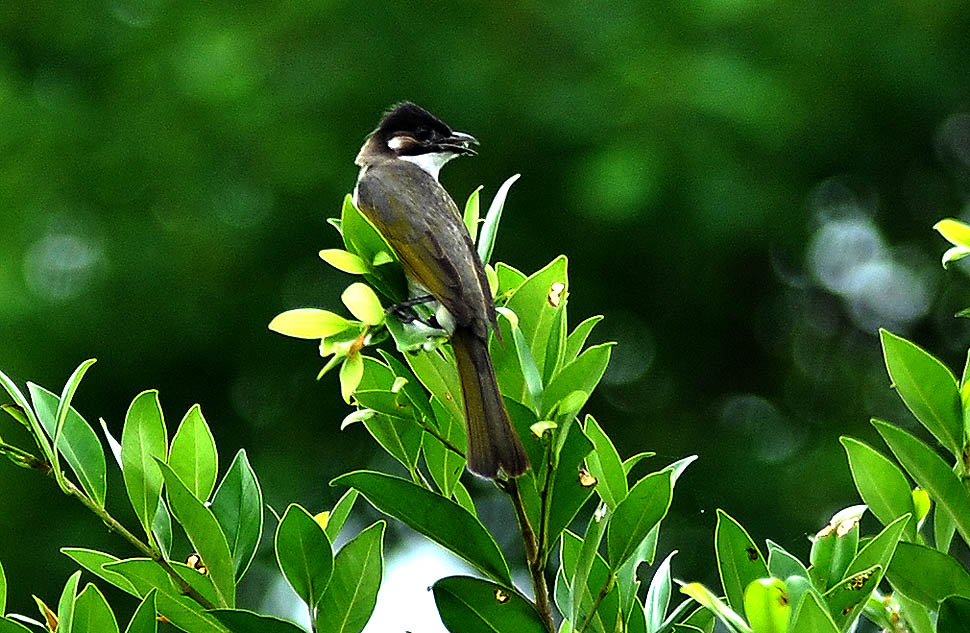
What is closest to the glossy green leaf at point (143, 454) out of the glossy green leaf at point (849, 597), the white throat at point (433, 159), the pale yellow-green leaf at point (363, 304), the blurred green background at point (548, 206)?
the pale yellow-green leaf at point (363, 304)

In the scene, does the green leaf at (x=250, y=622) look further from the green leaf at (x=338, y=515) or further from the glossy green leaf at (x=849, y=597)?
the glossy green leaf at (x=849, y=597)

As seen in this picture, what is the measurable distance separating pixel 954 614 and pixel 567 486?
43 centimetres

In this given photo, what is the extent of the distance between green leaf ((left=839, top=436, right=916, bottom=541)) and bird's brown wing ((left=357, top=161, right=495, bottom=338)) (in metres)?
0.50

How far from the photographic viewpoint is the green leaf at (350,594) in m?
1.67

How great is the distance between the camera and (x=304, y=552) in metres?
1.65

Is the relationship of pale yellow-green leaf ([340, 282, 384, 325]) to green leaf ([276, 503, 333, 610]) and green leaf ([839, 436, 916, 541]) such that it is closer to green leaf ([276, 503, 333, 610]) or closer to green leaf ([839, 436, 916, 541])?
green leaf ([276, 503, 333, 610])

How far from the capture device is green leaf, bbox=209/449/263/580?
176cm

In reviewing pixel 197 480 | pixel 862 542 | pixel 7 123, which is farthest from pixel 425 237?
pixel 7 123

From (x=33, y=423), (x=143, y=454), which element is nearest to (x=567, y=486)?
(x=143, y=454)

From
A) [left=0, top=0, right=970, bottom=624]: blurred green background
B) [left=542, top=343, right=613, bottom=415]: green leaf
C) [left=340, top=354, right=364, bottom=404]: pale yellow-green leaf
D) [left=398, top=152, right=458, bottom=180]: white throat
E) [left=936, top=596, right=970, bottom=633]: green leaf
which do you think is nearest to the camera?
[left=936, top=596, right=970, bottom=633]: green leaf

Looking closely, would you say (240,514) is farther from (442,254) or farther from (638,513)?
(442,254)

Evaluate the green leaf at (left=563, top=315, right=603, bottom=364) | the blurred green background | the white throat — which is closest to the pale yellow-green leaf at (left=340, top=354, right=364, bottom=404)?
the green leaf at (left=563, top=315, right=603, bottom=364)

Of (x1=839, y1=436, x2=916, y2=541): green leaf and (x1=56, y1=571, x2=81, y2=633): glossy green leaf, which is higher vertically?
(x1=839, y1=436, x2=916, y2=541): green leaf

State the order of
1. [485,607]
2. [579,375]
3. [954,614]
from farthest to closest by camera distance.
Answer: [579,375]
[485,607]
[954,614]
